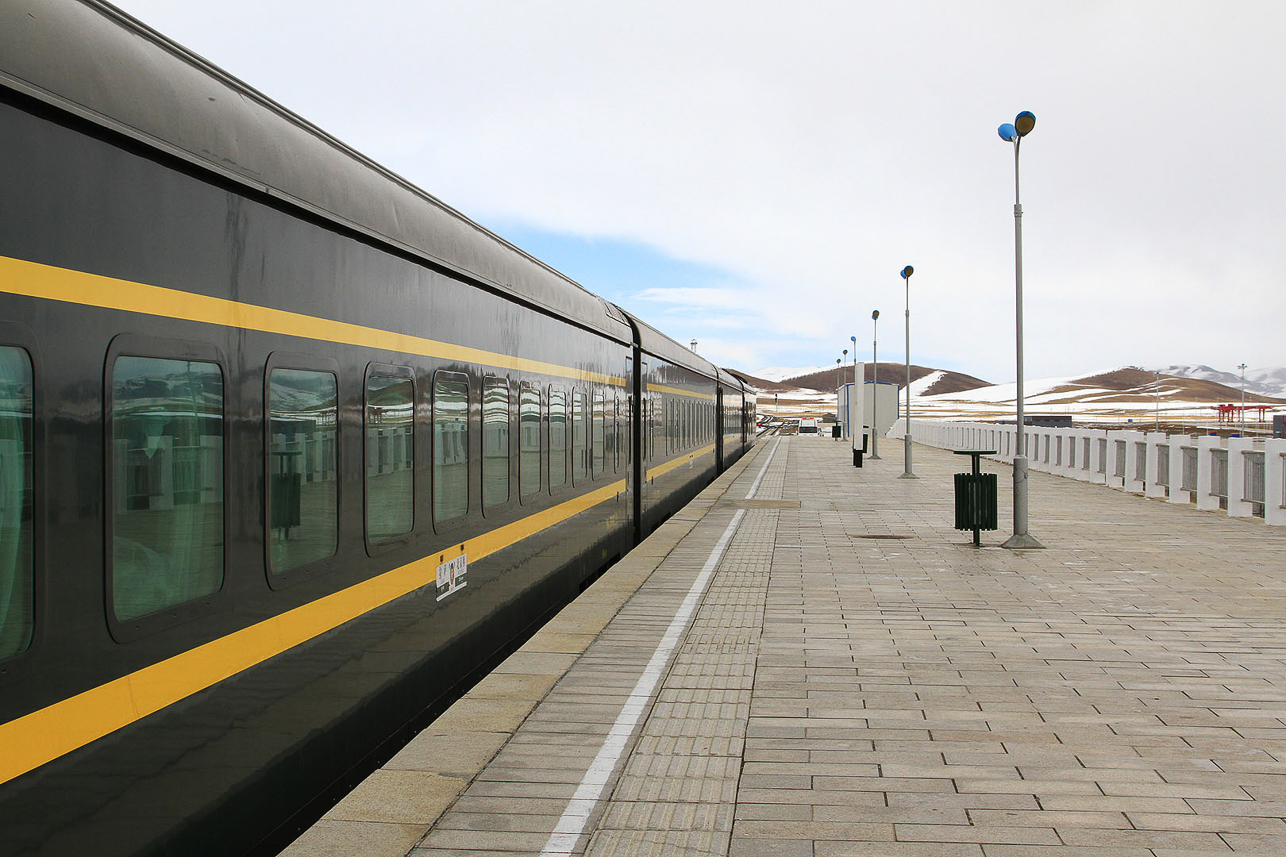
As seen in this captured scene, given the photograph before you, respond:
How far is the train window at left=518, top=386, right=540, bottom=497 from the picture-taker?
8359 mm

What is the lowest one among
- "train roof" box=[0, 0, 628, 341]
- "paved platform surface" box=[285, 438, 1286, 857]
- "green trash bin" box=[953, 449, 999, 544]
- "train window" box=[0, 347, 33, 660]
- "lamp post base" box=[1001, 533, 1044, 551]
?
"paved platform surface" box=[285, 438, 1286, 857]

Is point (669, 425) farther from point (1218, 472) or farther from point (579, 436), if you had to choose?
point (1218, 472)

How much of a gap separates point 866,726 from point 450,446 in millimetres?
2911

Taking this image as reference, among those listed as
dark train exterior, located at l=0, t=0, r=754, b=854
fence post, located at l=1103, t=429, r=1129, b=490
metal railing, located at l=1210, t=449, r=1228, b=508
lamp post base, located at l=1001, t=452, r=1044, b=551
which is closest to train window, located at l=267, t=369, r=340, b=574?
dark train exterior, located at l=0, t=0, r=754, b=854

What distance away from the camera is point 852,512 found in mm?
20375

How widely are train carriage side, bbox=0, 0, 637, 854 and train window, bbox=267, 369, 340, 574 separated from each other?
1 centimetres

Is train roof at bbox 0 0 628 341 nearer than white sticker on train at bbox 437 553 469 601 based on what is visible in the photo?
Yes

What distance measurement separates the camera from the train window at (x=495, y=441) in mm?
7363

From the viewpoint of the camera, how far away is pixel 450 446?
21.7ft

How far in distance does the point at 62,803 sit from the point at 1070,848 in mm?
3694

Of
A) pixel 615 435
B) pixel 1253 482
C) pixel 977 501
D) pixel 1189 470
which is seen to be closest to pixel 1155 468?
pixel 1189 470

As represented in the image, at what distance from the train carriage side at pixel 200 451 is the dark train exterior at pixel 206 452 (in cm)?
1

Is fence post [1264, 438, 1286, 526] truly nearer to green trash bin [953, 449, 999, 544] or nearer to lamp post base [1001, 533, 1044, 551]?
lamp post base [1001, 533, 1044, 551]

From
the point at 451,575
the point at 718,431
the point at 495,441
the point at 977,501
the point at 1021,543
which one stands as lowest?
the point at 1021,543
